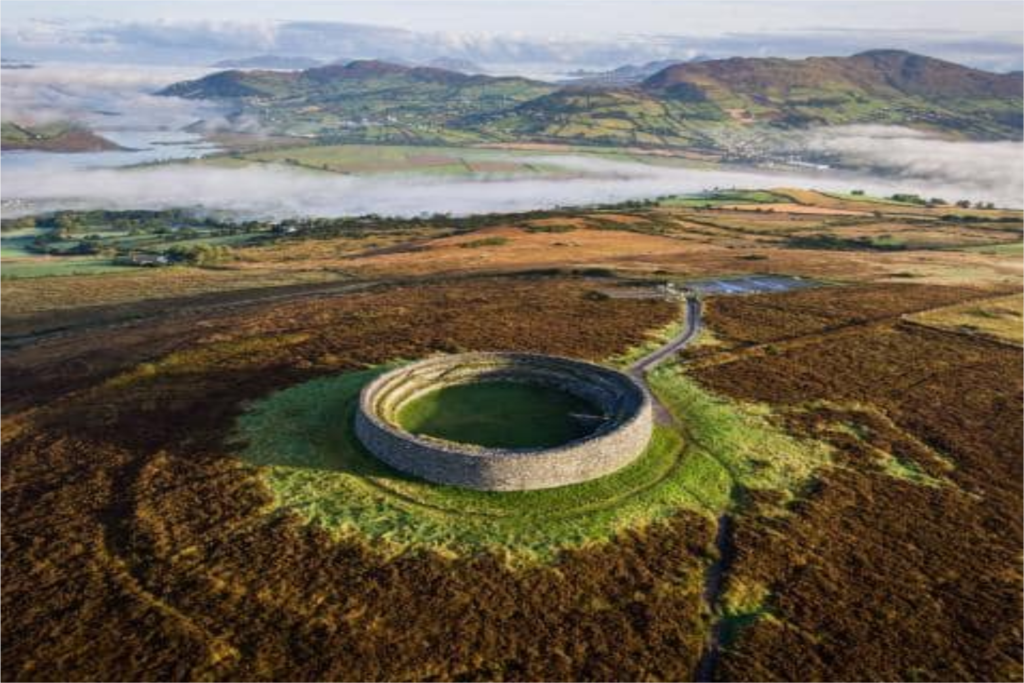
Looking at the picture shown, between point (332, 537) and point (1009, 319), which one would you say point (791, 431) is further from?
point (1009, 319)

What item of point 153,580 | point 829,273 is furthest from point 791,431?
point 829,273

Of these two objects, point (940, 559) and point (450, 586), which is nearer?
point (450, 586)

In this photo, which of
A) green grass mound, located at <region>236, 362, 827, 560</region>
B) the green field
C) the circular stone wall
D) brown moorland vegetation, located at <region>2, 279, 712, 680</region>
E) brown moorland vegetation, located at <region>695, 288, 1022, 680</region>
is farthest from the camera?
the green field

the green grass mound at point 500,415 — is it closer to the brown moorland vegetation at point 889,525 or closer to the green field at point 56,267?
the brown moorland vegetation at point 889,525

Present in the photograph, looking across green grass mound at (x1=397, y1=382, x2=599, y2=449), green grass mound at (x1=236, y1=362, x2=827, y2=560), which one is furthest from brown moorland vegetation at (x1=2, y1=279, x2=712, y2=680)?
green grass mound at (x1=397, y1=382, x2=599, y2=449)

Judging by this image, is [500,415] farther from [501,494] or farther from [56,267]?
[56,267]

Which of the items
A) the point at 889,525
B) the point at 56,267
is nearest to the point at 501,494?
the point at 889,525

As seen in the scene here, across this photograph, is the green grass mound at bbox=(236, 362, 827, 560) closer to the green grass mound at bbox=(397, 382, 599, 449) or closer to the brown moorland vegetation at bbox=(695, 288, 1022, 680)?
the brown moorland vegetation at bbox=(695, 288, 1022, 680)
